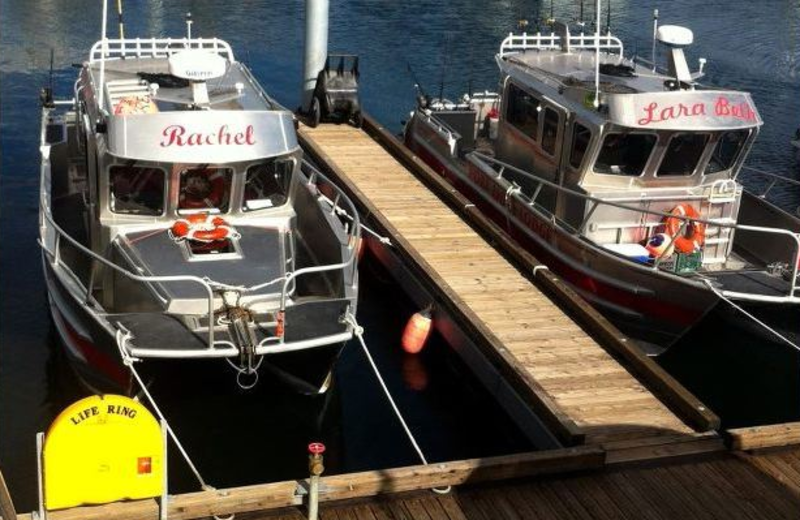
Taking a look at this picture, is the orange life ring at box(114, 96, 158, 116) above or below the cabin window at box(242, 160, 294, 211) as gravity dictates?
above

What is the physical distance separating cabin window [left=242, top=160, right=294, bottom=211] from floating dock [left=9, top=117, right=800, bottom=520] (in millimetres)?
2453

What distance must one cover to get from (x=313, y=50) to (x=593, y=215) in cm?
960

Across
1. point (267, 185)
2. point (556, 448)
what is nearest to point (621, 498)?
point (556, 448)

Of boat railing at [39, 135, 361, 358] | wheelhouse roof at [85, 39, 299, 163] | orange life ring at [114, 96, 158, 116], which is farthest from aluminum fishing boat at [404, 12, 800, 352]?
orange life ring at [114, 96, 158, 116]

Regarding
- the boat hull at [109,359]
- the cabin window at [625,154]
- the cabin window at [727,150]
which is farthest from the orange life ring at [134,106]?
the cabin window at [727,150]

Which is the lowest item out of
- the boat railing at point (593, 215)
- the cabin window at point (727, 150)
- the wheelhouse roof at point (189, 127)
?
the boat railing at point (593, 215)

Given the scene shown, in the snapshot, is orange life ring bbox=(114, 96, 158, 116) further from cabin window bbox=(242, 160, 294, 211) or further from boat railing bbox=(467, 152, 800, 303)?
boat railing bbox=(467, 152, 800, 303)

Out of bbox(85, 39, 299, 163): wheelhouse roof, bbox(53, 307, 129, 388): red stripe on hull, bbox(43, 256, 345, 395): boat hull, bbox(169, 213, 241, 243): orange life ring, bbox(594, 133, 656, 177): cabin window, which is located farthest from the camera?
bbox(594, 133, 656, 177): cabin window

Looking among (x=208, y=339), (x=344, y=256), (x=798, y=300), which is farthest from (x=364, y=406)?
(x=798, y=300)

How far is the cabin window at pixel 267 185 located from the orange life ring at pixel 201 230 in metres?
0.53

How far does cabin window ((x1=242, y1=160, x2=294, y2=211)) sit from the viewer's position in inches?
513

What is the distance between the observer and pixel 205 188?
12.8 meters

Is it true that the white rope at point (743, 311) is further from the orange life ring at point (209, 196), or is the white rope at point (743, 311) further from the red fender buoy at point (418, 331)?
the orange life ring at point (209, 196)

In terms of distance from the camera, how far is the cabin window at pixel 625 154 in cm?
1501
